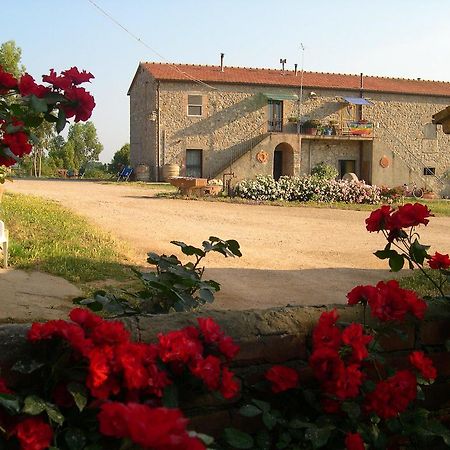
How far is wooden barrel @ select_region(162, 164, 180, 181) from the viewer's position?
30.6 metres

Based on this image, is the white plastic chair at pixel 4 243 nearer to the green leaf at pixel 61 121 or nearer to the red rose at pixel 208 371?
the green leaf at pixel 61 121

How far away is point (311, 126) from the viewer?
3186 cm

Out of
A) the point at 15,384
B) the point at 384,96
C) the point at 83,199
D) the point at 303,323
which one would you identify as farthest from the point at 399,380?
the point at 384,96

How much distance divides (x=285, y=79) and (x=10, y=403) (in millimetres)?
33915

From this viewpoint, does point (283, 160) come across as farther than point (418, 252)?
Yes

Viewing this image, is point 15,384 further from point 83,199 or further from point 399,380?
point 83,199

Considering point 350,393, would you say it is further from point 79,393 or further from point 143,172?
point 143,172

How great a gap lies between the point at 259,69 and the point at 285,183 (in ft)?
51.7

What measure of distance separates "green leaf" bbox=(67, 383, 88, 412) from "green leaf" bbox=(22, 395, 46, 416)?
8 centimetres

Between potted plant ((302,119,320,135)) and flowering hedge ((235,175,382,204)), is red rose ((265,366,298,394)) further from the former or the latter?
potted plant ((302,119,320,135))

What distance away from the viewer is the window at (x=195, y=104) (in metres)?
31.8

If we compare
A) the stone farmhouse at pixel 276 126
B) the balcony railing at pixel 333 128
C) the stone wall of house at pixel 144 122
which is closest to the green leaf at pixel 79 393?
the stone farmhouse at pixel 276 126

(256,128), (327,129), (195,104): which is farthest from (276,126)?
(195,104)

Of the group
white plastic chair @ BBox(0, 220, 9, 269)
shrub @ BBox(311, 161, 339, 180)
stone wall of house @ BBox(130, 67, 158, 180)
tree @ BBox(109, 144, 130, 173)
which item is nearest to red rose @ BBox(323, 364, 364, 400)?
white plastic chair @ BBox(0, 220, 9, 269)
